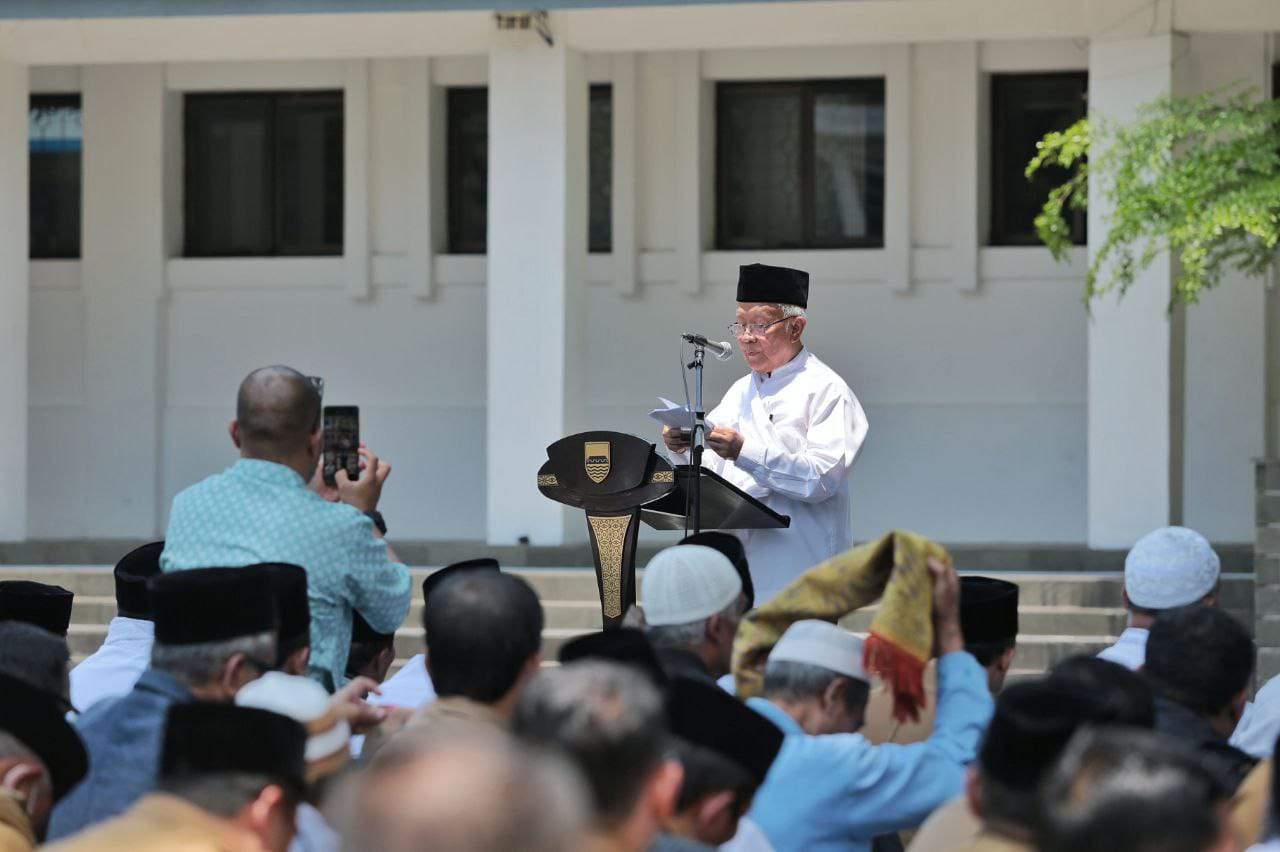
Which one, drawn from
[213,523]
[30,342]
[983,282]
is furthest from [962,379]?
[213,523]

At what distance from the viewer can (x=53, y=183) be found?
14.3 metres

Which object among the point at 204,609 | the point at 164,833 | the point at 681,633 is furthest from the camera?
the point at 681,633

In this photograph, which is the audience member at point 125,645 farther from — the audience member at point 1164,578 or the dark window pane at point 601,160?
the dark window pane at point 601,160

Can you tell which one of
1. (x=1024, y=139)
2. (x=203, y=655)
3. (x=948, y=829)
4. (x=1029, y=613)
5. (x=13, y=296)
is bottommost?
(x=1029, y=613)

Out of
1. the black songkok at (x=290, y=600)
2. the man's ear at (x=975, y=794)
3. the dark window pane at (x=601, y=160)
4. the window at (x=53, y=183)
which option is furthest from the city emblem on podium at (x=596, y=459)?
the window at (x=53, y=183)

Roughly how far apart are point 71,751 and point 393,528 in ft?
33.8

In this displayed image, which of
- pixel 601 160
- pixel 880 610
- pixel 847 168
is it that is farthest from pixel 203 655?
pixel 847 168

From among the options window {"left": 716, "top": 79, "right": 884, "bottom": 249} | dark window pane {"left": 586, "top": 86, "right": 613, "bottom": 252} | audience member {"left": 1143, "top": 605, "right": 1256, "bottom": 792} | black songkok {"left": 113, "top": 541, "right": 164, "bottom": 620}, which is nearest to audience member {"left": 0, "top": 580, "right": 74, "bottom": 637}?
black songkok {"left": 113, "top": 541, "right": 164, "bottom": 620}

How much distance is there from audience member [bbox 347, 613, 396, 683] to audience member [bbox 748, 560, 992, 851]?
4.92 feet

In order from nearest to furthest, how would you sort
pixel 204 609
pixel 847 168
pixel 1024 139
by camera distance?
pixel 204 609 → pixel 1024 139 → pixel 847 168

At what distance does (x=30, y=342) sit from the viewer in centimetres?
1413

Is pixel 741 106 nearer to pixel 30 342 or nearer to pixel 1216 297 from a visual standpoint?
pixel 1216 297

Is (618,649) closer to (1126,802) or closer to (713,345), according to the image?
(1126,802)

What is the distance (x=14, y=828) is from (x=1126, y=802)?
6.82 feet
